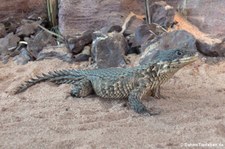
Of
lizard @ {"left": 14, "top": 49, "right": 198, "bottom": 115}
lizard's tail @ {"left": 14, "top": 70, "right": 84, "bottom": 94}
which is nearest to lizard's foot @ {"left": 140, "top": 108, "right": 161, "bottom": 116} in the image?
lizard @ {"left": 14, "top": 49, "right": 198, "bottom": 115}

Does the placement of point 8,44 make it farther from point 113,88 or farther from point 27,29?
point 113,88

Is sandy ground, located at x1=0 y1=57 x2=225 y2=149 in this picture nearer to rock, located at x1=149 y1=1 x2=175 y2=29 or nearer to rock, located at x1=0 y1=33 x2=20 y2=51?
rock, located at x1=149 y1=1 x2=175 y2=29

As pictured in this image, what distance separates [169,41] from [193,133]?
1975 mm

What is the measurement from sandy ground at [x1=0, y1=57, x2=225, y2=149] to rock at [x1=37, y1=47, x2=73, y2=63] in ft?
2.79

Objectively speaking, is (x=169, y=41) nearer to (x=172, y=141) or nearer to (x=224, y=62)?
(x=224, y=62)

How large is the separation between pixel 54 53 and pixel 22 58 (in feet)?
1.65

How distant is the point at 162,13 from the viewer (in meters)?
5.89

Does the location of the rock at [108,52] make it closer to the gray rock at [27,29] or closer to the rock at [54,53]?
the rock at [54,53]

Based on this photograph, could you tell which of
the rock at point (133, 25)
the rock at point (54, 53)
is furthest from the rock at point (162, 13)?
the rock at point (54, 53)

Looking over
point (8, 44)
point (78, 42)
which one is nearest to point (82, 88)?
point (78, 42)

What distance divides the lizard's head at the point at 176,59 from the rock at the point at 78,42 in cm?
189

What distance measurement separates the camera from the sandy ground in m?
3.33

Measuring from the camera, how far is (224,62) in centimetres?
535

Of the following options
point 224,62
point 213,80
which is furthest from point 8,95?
point 224,62
